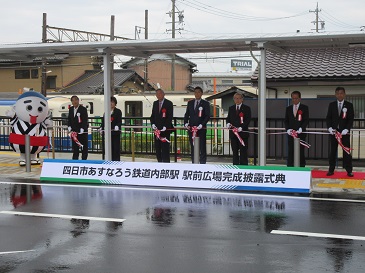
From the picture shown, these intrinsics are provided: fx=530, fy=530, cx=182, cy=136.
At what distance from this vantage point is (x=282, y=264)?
6.27 m

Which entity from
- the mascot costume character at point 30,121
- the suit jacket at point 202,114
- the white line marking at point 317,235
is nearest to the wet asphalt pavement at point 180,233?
the white line marking at point 317,235

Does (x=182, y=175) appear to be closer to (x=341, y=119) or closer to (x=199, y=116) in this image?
(x=199, y=116)

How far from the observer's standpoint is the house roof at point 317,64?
17188 millimetres

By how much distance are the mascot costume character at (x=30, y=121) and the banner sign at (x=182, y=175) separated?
2.25 metres

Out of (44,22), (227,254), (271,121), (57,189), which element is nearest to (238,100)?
(271,121)

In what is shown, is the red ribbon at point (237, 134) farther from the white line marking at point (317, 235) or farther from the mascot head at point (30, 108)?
the mascot head at point (30, 108)

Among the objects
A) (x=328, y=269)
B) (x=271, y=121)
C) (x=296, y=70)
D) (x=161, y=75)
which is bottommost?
(x=328, y=269)

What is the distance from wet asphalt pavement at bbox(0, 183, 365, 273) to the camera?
6363mm

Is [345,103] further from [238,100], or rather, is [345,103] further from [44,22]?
[44,22]

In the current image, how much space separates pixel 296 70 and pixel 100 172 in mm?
8603

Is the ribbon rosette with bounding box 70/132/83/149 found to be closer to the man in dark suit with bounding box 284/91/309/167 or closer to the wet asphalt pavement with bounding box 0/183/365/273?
the wet asphalt pavement with bounding box 0/183/365/273

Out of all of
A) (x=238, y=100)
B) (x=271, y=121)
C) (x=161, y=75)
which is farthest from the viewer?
(x=161, y=75)

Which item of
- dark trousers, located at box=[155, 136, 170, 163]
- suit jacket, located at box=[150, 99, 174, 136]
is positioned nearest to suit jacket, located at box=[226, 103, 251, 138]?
suit jacket, located at box=[150, 99, 174, 136]

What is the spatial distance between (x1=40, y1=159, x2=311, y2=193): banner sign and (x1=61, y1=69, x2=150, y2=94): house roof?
2945 centimetres
